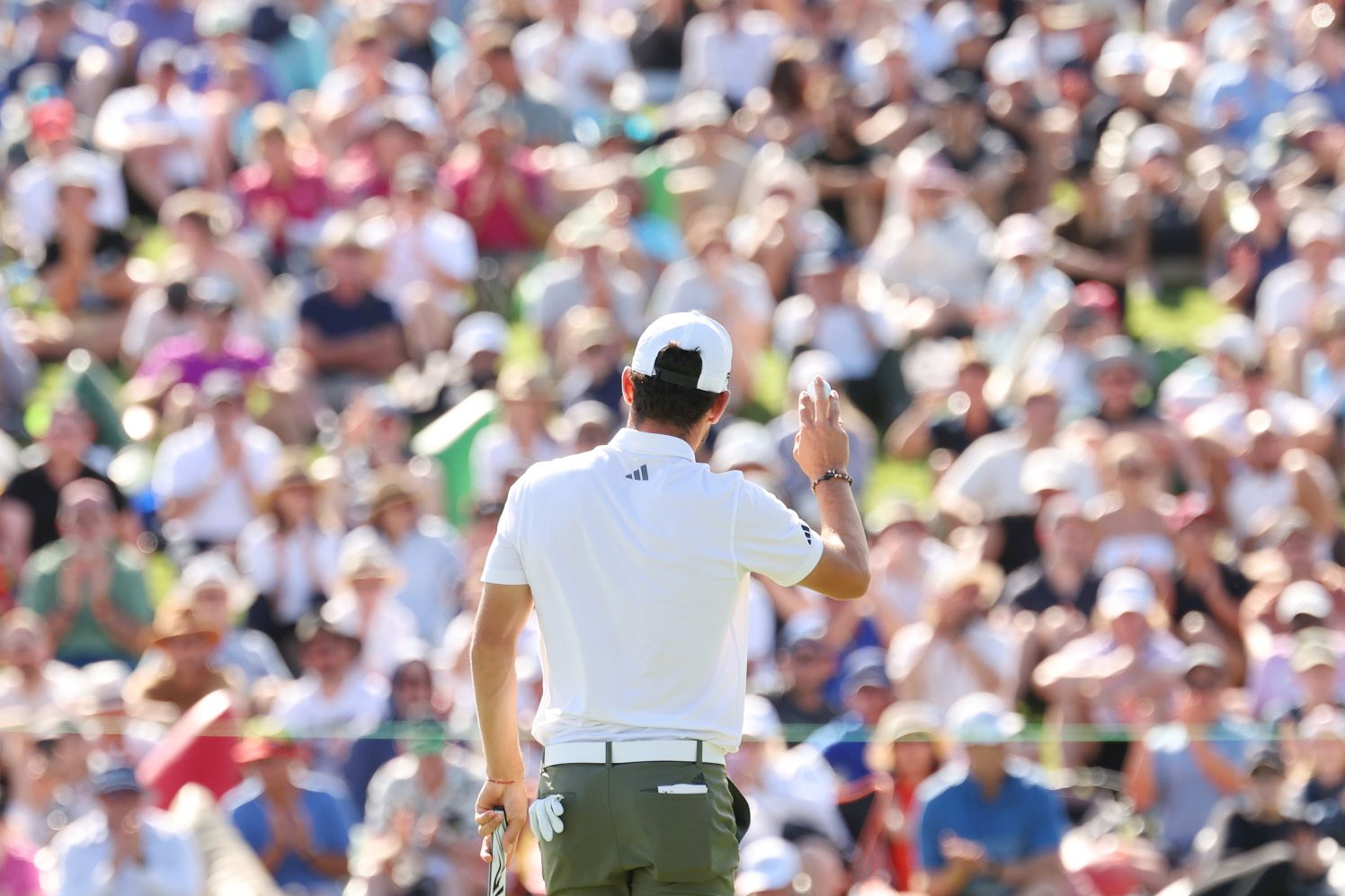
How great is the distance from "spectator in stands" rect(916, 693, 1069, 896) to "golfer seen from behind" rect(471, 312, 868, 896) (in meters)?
4.76

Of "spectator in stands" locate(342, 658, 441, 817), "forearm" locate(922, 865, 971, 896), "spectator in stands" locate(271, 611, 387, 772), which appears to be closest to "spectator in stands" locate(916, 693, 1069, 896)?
"forearm" locate(922, 865, 971, 896)

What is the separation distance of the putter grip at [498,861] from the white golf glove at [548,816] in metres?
0.08

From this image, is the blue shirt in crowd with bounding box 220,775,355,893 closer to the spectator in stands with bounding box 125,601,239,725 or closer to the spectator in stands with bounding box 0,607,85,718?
the spectator in stands with bounding box 125,601,239,725

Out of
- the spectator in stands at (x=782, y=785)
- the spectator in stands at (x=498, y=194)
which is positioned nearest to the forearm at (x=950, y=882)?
the spectator in stands at (x=782, y=785)

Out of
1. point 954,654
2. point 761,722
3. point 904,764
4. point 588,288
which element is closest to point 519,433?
point 588,288

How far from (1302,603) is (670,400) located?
23.0 ft

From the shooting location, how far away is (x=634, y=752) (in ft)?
14.8

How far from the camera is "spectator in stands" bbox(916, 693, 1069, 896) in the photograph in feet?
30.0

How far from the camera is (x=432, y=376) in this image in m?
13.4

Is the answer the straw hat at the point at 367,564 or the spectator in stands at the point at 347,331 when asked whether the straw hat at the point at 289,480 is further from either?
the spectator in stands at the point at 347,331

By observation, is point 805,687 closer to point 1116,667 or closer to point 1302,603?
point 1116,667

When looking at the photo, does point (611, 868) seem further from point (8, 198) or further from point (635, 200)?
point (8, 198)

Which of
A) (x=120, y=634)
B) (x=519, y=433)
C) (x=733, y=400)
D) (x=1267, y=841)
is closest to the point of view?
(x=1267, y=841)

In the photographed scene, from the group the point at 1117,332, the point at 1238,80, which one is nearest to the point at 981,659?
the point at 1117,332
